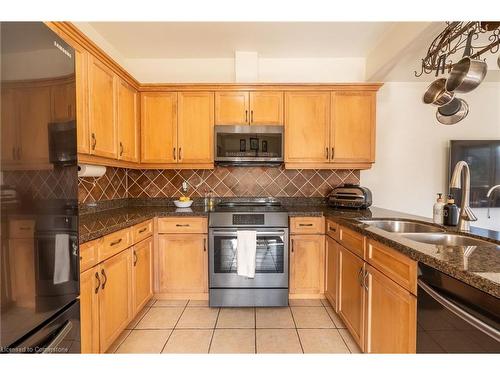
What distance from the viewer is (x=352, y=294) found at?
1.70 meters

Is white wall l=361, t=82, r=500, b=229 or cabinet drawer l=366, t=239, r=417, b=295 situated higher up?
white wall l=361, t=82, r=500, b=229

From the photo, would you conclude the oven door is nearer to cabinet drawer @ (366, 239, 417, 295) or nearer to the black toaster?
the black toaster

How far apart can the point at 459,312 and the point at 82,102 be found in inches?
90.4

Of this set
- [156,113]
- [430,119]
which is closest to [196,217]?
[156,113]

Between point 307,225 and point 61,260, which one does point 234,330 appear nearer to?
point 307,225

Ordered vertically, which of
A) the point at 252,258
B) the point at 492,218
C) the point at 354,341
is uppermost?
the point at 492,218

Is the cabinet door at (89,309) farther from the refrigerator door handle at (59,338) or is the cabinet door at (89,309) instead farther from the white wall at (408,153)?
the white wall at (408,153)

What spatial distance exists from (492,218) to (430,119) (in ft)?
4.72

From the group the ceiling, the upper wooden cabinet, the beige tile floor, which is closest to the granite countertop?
the beige tile floor

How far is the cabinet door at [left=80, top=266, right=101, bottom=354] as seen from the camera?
1281 millimetres

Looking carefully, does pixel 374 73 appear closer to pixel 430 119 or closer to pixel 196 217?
pixel 430 119

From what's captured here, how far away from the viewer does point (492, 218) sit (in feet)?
9.53

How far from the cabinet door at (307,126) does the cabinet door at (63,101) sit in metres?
1.89

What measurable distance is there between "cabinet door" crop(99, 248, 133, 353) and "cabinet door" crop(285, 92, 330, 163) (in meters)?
1.77
